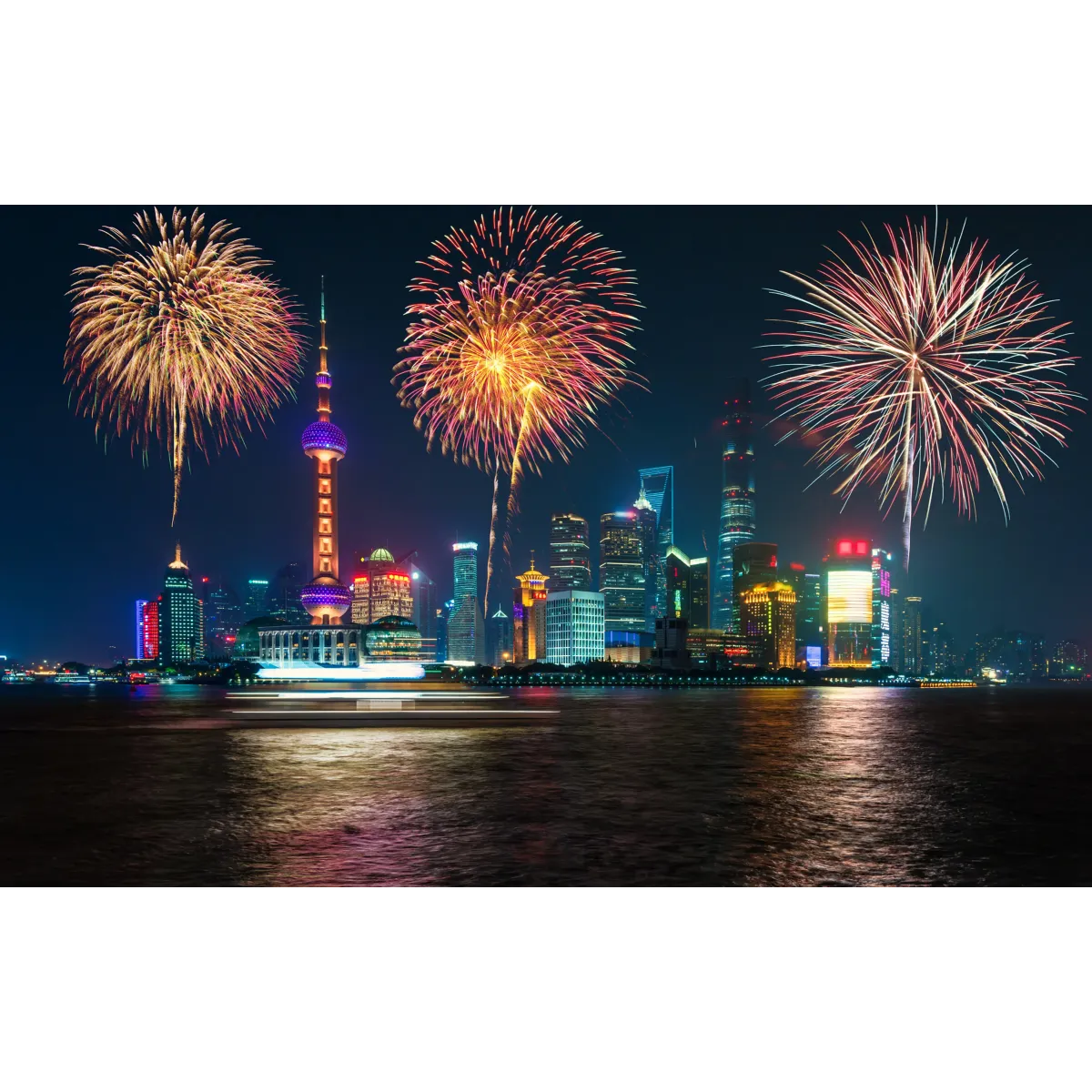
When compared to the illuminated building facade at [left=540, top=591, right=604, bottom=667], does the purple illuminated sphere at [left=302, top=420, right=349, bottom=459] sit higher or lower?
higher

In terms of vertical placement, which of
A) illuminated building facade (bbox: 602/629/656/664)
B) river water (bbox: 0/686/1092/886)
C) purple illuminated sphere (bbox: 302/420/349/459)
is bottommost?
illuminated building facade (bbox: 602/629/656/664)

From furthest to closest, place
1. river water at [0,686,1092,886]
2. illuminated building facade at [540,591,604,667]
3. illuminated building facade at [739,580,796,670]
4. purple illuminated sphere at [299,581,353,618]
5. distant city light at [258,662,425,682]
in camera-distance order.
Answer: illuminated building facade at [739,580,796,670], illuminated building facade at [540,591,604,667], purple illuminated sphere at [299,581,353,618], distant city light at [258,662,425,682], river water at [0,686,1092,886]

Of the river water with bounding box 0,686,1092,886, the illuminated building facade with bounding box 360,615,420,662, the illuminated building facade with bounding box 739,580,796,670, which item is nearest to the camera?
the river water with bounding box 0,686,1092,886

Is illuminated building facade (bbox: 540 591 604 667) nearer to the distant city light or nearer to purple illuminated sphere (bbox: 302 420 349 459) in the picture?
purple illuminated sphere (bbox: 302 420 349 459)

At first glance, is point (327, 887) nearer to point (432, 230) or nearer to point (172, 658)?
point (432, 230)

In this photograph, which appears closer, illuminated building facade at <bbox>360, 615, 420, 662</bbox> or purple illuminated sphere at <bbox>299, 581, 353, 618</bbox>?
illuminated building facade at <bbox>360, 615, 420, 662</bbox>

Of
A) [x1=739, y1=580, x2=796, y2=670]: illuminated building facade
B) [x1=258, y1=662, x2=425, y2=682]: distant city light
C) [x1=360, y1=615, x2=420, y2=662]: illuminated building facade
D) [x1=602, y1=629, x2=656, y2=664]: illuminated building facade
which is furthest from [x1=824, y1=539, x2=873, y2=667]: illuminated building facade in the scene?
[x1=258, y1=662, x2=425, y2=682]: distant city light

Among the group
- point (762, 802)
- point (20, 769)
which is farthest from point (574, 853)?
point (20, 769)
